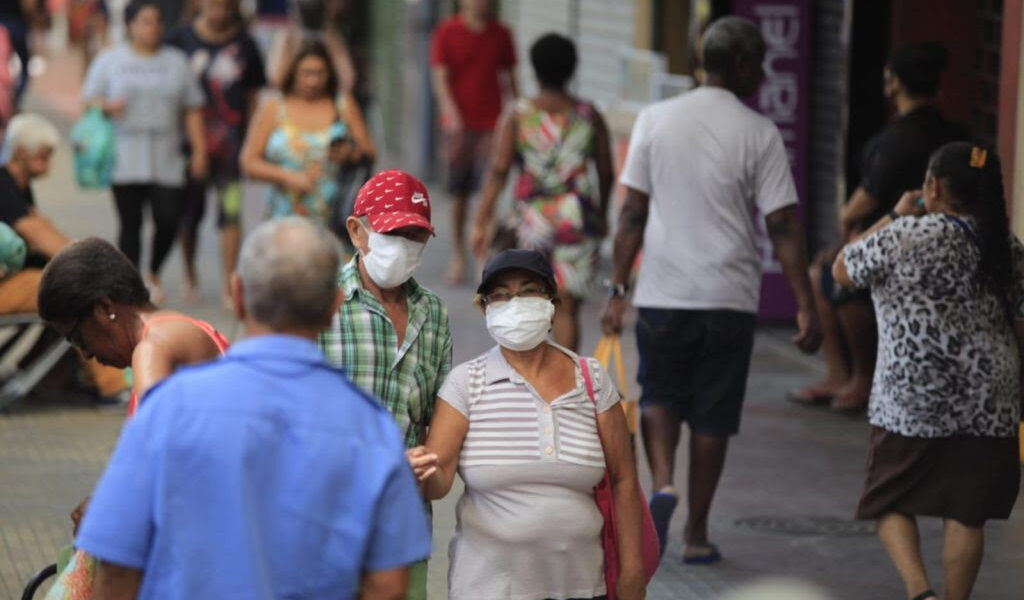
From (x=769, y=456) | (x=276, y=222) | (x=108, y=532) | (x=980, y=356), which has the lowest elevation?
(x=769, y=456)

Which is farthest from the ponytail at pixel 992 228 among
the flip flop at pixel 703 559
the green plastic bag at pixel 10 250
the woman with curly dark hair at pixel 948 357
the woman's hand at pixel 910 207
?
the green plastic bag at pixel 10 250

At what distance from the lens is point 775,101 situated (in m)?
11.4

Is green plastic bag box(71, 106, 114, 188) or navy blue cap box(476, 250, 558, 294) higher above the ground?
navy blue cap box(476, 250, 558, 294)

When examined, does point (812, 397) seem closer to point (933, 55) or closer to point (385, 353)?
point (933, 55)

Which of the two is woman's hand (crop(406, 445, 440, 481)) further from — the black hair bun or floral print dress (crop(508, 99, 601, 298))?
floral print dress (crop(508, 99, 601, 298))

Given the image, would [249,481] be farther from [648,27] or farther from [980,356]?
[648,27]

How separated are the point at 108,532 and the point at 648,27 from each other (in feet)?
36.4

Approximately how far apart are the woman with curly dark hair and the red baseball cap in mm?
1862

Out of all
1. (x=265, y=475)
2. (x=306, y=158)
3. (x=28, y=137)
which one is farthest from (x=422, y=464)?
(x=306, y=158)

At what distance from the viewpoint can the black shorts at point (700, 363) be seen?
6.88 metres

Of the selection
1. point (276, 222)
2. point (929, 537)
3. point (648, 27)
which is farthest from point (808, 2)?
point (276, 222)

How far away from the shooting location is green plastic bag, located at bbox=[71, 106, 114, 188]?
11477 millimetres

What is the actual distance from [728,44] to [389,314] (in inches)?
100

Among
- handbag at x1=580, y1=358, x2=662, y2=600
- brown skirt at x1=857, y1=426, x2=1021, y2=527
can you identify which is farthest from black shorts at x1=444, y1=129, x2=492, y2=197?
handbag at x1=580, y1=358, x2=662, y2=600
